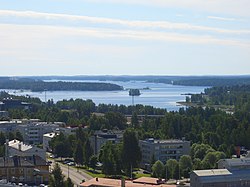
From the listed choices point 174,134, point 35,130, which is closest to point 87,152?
point 174,134

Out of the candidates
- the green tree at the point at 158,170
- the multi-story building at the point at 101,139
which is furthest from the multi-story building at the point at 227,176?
the multi-story building at the point at 101,139

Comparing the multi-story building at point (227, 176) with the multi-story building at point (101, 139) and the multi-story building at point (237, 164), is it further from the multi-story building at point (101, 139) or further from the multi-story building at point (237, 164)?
the multi-story building at point (101, 139)

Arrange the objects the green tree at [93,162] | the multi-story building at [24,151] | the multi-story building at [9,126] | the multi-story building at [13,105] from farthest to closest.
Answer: the multi-story building at [13,105]
the multi-story building at [9,126]
the green tree at [93,162]
the multi-story building at [24,151]

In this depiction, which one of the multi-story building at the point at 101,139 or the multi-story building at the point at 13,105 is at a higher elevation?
the multi-story building at the point at 13,105

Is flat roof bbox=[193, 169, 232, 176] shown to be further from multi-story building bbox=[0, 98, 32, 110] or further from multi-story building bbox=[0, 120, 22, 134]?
multi-story building bbox=[0, 98, 32, 110]

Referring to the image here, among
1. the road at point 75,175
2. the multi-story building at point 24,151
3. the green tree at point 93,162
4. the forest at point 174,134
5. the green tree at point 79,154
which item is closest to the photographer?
the road at point 75,175

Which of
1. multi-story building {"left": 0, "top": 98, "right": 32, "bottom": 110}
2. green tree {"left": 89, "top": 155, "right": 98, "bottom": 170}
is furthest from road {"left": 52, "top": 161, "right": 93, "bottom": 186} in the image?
multi-story building {"left": 0, "top": 98, "right": 32, "bottom": 110}

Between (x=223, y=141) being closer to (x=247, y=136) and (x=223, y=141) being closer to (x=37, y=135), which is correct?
(x=247, y=136)
